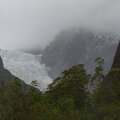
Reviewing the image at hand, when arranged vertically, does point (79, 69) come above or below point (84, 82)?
above

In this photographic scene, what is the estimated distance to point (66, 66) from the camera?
7170 inches

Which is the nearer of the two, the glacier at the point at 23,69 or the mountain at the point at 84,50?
the glacier at the point at 23,69

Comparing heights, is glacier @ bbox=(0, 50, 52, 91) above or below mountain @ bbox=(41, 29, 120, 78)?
below

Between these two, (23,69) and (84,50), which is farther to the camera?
(84,50)

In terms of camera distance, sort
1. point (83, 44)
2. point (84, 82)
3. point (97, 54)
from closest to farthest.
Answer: point (84, 82), point (97, 54), point (83, 44)

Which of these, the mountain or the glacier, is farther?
the mountain

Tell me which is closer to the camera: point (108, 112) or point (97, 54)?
point (108, 112)

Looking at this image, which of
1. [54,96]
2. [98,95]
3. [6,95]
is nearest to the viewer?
Answer: [6,95]

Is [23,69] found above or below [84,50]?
below

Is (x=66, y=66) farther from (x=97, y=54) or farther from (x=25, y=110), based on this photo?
(x=25, y=110)

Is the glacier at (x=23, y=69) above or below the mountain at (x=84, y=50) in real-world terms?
below

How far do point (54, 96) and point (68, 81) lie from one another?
9.89ft

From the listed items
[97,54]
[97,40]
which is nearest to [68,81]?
[97,54]

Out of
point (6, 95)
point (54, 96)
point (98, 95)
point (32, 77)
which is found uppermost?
point (32, 77)
